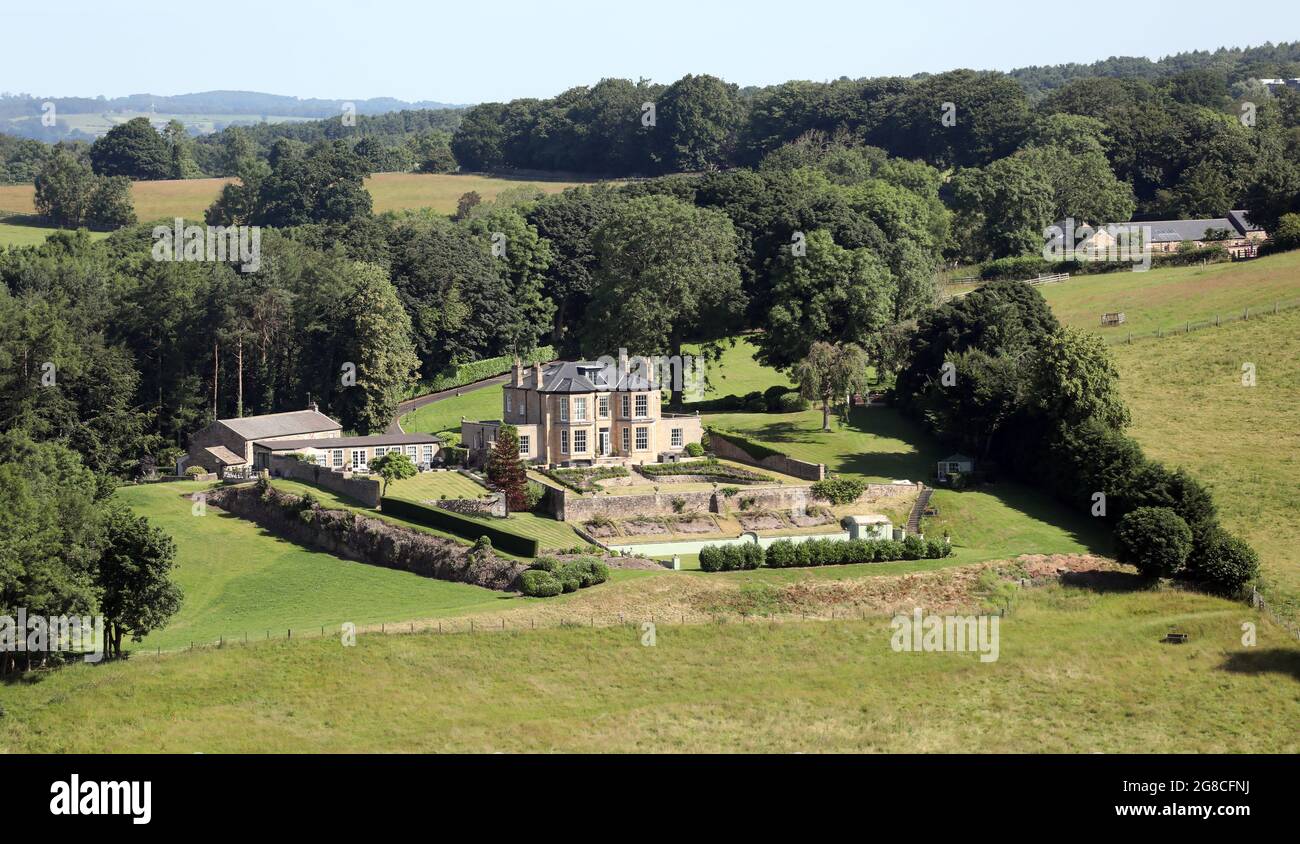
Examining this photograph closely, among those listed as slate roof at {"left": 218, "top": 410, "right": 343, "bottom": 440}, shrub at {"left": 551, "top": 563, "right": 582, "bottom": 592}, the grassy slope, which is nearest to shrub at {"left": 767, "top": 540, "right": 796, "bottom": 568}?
the grassy slope

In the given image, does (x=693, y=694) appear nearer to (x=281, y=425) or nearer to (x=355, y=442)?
(x=355, y=442)

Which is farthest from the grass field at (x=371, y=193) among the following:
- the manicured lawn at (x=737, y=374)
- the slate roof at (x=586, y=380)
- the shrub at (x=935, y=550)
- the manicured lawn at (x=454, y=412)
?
the shrub at (x=935, y=550)

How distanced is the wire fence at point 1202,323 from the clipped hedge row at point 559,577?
1997 inches

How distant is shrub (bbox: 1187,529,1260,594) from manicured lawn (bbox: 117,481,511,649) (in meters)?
29.9

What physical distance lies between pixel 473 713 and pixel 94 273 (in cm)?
6904

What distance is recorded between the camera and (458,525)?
75188 mm

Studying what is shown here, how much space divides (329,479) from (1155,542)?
41.6 meters

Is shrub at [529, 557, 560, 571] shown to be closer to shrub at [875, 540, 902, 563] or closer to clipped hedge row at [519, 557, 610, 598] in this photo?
clipped hedge row at [519, 557, 610, 598]

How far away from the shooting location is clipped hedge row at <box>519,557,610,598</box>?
221 ft

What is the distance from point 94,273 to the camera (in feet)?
372

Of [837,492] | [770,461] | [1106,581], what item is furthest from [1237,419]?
[770,461]

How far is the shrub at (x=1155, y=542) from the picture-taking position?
70312mm

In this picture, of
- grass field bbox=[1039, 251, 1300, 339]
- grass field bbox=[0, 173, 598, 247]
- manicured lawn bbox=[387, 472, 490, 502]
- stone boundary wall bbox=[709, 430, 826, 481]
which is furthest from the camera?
grass field bbox=[0, 173, 598, 247]

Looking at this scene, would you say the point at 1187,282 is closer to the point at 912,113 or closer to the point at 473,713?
the point at 912,113
